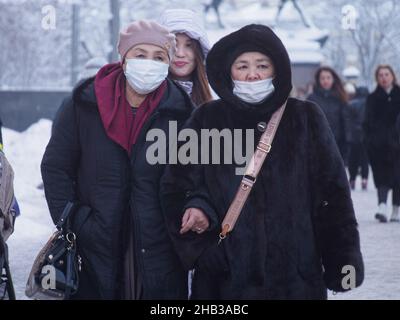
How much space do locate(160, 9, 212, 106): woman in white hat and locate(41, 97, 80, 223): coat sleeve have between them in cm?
79

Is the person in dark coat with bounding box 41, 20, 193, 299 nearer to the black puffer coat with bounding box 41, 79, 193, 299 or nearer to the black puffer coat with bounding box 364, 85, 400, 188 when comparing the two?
the black puffer coat with bounding box 41, 79, 193, 299

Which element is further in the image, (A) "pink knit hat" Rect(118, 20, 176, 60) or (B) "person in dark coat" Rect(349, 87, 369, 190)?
(B) "person in dark coat" Rect(349, 87, 369, 190)

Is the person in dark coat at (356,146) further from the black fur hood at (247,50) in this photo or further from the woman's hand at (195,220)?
the woman's hand at (195,220)

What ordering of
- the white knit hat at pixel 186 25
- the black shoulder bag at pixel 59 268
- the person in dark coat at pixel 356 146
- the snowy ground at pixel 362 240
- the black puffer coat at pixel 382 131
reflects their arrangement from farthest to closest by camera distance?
the person in dark coat at pixel 356 146 → the black puffer coat at pixel 382 131 → the snowy ground at pixel 362 240 → the white knit hat at pixel 186 25 → the black shoulder bag at pixel 59 268

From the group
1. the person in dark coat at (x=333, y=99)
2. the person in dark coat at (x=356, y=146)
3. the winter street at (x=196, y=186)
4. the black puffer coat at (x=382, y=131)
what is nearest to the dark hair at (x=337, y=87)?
the person in dark coat at (x=333, y=99)

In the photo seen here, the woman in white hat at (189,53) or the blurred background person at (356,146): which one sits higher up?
the woman in white hat at (189,53)

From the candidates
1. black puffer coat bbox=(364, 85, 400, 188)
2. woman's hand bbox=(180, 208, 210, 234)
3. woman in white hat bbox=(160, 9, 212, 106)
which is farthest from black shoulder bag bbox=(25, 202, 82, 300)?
black puffer coat bbox=(364, 85, 400, 188)

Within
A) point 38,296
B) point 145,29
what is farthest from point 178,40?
point 38,296

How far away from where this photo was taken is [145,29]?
15.6 feet

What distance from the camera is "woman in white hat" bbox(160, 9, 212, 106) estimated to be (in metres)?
5.36

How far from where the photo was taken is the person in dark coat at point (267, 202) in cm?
438

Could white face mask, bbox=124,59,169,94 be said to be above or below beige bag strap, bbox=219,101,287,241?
above

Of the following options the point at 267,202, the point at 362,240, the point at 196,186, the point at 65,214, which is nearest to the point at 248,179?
the point at 267,202

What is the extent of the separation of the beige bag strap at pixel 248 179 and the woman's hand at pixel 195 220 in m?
0.07
